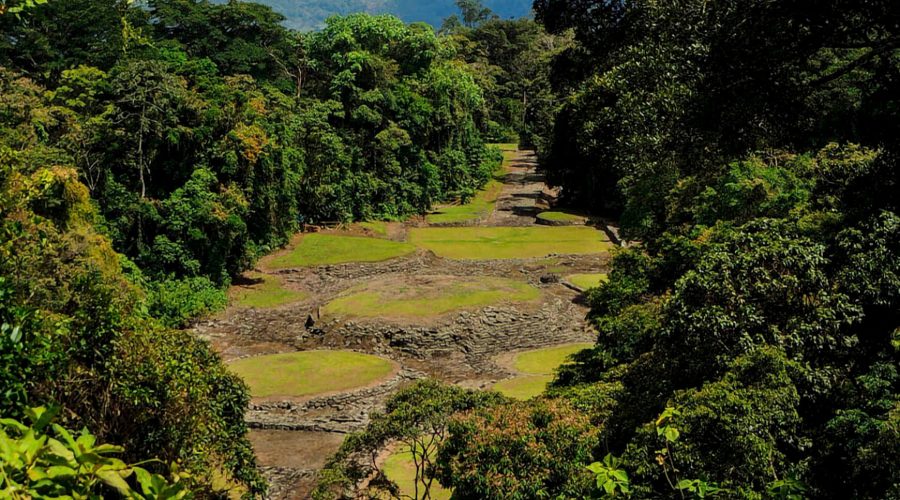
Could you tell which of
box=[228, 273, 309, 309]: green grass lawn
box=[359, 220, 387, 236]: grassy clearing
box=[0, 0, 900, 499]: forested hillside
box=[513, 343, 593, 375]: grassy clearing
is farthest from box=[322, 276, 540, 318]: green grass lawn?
box=[359, 220, 387, 236]: grassy clearing

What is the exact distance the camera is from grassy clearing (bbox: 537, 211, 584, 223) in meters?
39.3

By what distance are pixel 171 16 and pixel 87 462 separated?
134ft

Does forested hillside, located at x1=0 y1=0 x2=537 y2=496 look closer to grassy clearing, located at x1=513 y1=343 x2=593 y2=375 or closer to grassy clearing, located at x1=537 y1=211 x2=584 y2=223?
grassy clearing, located at x1=537 y1=211 x2=584 y2=223

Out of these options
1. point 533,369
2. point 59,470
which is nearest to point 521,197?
point 533,369

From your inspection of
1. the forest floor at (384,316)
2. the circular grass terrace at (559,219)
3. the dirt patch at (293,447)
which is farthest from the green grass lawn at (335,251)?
the dirt patch at (293,447)

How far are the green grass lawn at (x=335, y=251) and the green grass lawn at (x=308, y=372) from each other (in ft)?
30.9

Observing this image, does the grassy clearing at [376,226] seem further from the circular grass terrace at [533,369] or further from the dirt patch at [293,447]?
the dirt patch at [293,447]

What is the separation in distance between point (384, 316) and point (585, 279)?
9.30 m

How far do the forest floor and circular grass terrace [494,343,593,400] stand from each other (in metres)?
0.16

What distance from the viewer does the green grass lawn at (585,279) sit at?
26.5 meters

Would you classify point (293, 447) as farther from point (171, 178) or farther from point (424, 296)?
point (171, 178)

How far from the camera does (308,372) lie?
Result: 18188mm

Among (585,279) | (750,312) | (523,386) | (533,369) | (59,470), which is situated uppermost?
(59,470)

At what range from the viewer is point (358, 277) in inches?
1097
